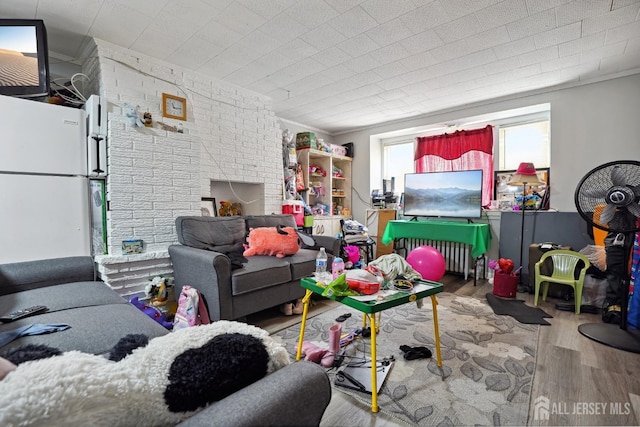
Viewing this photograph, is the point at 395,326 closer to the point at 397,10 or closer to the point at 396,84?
the point at 397,10

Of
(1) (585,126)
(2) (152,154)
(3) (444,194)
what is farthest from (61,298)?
(1) (585,126)

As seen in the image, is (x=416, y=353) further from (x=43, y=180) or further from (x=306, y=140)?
(x=306, y=140)

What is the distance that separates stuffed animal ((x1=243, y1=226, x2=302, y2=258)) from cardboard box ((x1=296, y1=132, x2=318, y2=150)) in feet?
6.76

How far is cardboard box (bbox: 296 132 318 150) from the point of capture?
449cm

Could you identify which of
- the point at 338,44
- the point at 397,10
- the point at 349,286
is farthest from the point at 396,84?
the point at 349,286

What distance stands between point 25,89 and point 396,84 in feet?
10.7

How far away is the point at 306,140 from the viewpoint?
4504 mm

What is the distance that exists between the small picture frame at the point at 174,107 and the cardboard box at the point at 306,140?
1.91 meters

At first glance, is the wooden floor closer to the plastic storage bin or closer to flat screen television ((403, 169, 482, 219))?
flat screen television ((403, 169, 482, 219))

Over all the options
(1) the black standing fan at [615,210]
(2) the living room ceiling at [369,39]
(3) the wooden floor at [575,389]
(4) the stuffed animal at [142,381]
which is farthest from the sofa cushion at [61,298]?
(1) the black standing fan at [615,210]

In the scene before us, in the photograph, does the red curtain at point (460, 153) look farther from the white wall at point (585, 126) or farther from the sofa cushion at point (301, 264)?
the sofa cushion at point (301, 264)

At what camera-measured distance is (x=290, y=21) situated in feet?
7.30

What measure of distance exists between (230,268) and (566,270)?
9.93ft

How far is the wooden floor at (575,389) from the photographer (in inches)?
53.5
